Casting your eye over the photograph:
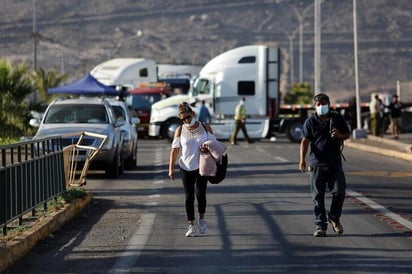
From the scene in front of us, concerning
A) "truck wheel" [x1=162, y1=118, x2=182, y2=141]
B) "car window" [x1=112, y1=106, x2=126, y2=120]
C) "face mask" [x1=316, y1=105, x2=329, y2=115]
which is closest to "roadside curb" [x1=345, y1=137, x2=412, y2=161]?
"truck wheel" [x1=162, y1=118, x2=182, y2=141]

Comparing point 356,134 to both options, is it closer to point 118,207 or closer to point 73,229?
point 118,207

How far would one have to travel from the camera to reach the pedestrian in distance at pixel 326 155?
1441cm

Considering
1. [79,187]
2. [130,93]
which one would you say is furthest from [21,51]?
[79,187]

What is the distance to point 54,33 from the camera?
419 feet

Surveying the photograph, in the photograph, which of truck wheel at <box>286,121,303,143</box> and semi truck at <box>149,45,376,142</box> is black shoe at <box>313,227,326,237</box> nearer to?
semi truck at <box>149,45,376,142</box>

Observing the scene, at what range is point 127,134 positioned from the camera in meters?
27.7

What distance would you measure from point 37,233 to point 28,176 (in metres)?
1.05

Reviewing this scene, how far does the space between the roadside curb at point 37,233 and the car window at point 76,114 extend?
7.40 m

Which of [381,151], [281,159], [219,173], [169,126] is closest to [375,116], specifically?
[169,126]

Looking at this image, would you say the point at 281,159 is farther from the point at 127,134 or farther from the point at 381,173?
the point at 381,173

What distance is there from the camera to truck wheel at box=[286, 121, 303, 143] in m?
45.5

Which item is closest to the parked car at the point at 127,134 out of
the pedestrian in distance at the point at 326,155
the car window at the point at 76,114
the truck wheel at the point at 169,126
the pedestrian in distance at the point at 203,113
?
the car window at the point at 76,114

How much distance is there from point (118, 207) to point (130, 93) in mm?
35223

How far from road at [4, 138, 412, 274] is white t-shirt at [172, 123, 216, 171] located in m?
0.92
